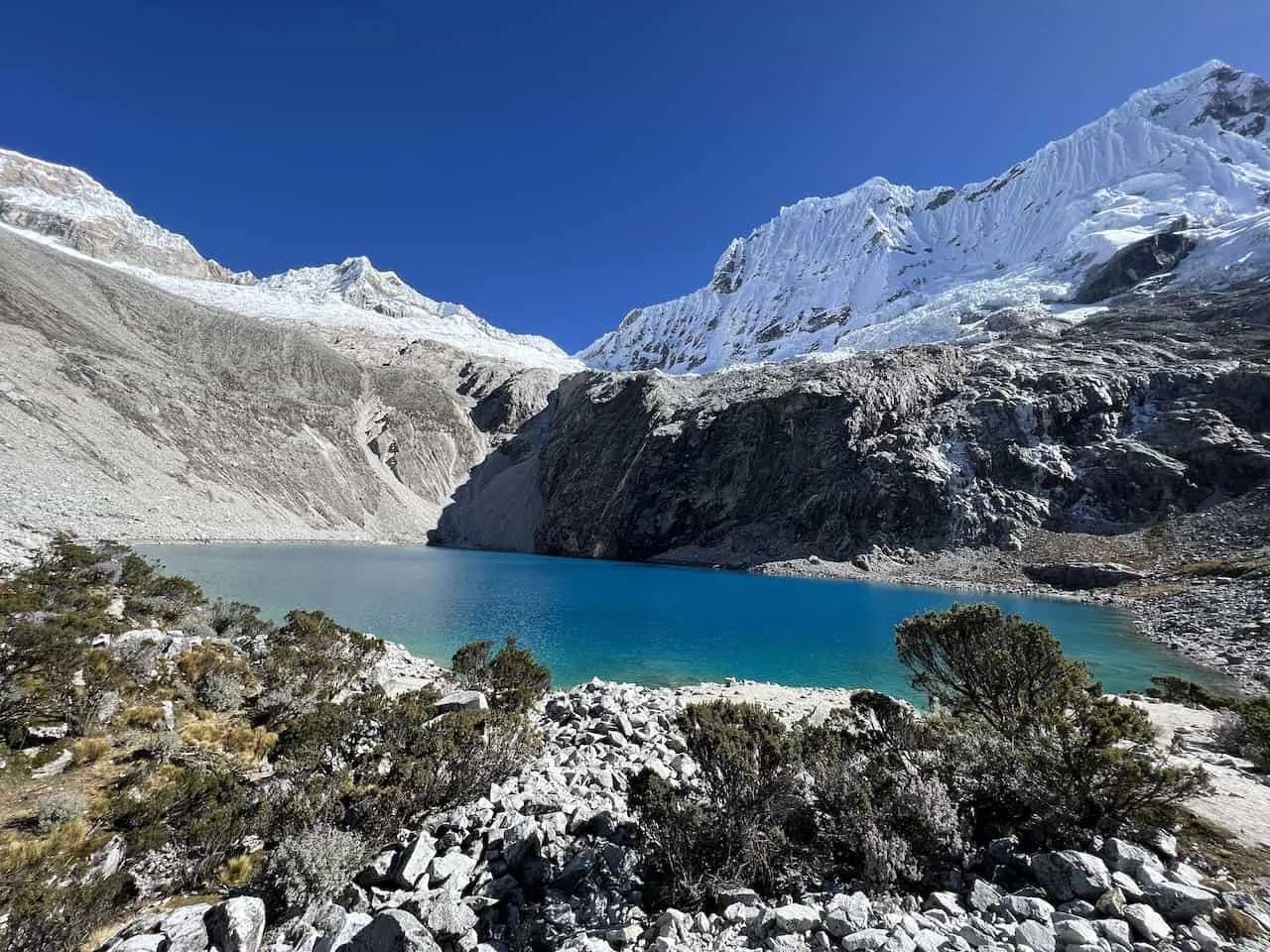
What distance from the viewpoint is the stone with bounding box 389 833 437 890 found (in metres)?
5.38

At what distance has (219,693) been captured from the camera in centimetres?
1025

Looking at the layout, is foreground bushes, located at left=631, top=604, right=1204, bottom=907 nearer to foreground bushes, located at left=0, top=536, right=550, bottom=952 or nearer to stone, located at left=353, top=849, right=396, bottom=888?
stone, located at left=353, top=849, right=396, bottom=888

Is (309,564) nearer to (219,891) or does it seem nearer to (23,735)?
(23,735)

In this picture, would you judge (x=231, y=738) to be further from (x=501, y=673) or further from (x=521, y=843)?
(x=521, y=843)

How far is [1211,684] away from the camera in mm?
19719

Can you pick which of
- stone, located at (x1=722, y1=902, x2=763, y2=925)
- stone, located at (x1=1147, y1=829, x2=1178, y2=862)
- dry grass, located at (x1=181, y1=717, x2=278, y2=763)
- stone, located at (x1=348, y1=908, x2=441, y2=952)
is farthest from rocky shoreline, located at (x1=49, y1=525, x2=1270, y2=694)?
dry grass, located at (x1=181, y1=717, x2=278, y2=763)

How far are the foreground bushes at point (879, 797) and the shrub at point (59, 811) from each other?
6270mm

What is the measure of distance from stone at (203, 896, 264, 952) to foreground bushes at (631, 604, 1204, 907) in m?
3.44

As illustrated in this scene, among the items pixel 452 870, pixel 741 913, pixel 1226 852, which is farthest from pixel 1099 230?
pixel 452 870

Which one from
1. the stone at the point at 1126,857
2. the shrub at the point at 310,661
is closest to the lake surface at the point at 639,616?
the shrub at the point at 310,661

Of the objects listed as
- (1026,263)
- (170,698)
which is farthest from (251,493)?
(1026,263)

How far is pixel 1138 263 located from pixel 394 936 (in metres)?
146

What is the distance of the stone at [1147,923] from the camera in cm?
387

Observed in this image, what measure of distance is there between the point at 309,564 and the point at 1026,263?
17528 centimetres
